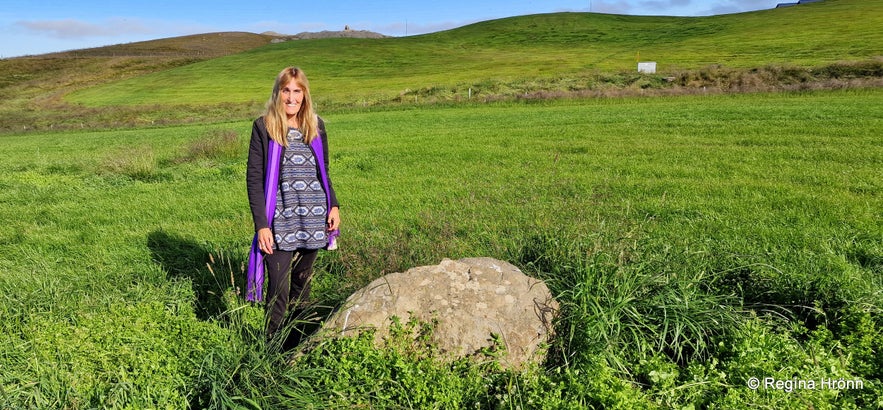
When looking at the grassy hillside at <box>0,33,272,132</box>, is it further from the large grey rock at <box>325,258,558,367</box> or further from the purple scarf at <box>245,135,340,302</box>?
the large grey rock at <box>325,258,558,367</box>

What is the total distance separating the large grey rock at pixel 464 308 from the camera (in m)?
3.49

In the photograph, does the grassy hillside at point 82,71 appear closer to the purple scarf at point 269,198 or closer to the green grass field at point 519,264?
the green grass field at point 519,264

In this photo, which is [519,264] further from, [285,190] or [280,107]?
[280,107]

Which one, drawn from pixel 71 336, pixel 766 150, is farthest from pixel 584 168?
pixel 71 336

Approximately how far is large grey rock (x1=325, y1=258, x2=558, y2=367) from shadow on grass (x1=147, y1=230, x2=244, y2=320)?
62.0 inches

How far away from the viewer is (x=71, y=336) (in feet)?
12.0

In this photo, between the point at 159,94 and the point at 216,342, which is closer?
the point at 216,342

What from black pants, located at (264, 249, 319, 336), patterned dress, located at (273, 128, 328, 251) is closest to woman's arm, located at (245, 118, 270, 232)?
patterned dress, located at (273, 128, 328, 251)

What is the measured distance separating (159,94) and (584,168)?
5708 cm

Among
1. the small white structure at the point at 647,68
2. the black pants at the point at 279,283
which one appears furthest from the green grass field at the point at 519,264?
the small white structure at the point at 647,68

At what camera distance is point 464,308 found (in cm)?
365

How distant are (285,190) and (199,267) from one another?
235cm

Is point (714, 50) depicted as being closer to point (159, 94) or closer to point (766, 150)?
point (766, 150)

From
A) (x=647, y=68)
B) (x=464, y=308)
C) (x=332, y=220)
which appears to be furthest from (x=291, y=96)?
(x=647, y=68)
